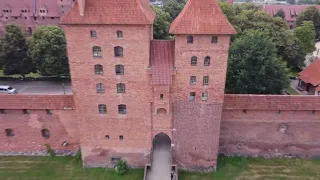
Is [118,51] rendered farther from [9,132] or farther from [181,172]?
[9,132]

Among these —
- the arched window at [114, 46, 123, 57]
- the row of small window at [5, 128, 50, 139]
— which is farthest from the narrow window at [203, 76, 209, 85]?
the row of small window at [5, 128, 50, 139]

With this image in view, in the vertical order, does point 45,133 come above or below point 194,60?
below

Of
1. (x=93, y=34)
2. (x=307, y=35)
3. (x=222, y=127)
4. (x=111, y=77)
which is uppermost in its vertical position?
(x=93, y=34)

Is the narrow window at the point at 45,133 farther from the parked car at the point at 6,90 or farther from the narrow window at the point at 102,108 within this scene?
the parked car at the point at 6,90

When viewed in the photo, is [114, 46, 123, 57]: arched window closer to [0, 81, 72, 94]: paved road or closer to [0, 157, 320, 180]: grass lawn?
[0, 157, 320, 180]: grass lawn

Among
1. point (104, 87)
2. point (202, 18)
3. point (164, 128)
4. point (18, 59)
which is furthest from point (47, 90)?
point (202, 18)

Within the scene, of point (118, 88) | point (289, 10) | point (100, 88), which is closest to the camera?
point (118, 88)

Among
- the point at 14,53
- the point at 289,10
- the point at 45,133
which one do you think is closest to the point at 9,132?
the point at 45,133
